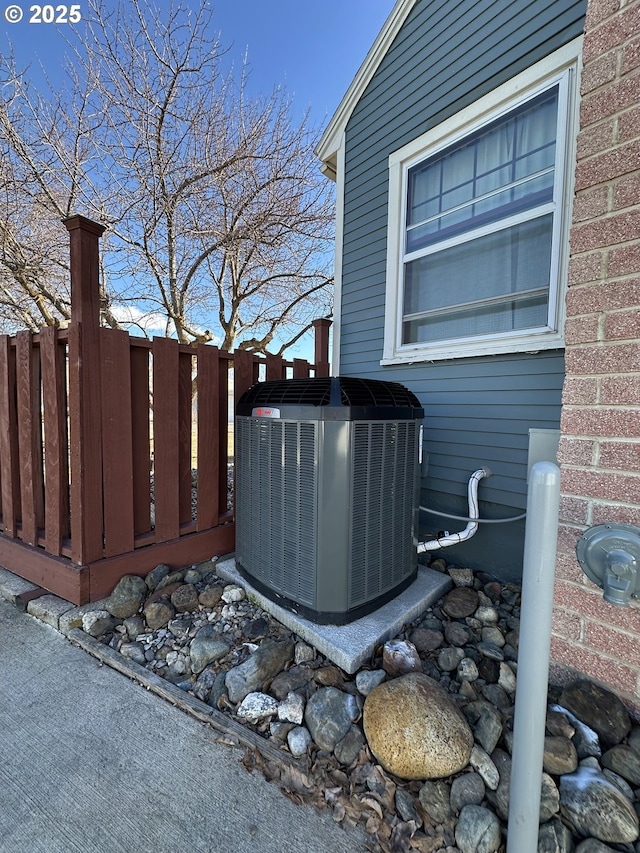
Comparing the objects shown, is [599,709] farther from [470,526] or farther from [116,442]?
[116,442]

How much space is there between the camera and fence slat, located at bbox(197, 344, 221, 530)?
2443 millimetres

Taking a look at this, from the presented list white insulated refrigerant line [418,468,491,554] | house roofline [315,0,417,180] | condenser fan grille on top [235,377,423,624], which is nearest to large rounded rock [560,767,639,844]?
condenser fan grille on top [235,377,423,624]

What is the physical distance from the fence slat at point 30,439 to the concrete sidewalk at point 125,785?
96 centimetres

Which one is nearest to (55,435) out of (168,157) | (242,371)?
(242,371)

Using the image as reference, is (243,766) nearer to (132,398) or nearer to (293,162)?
(132,398)

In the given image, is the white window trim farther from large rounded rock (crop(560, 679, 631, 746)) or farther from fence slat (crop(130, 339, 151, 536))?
fence slat (crop(130, 339, 151, 536))

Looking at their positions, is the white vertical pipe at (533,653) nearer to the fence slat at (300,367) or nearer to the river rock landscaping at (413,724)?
the river rock landscaping at (413,724)

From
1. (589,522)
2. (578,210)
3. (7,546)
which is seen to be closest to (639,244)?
(578,210)

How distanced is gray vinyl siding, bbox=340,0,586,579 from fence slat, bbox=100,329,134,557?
191cm

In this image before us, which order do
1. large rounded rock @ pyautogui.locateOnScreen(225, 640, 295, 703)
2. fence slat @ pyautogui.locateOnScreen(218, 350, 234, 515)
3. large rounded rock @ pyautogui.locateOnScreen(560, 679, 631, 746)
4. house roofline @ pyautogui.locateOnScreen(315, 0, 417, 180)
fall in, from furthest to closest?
house roofline @ pyautogui.locateOnScreen(315, 0, 417, 180)
fence slat @ pyautogui.locateOnScreen(218, 350, 234, 515)
large rounded rock @ pyautogui.locateOnScreen(225, 640, 295, 703)
large rounded rock @ pyautogui.locateOnScreen(560, 679, 631, 746)

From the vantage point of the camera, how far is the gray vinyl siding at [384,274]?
227 centimetres

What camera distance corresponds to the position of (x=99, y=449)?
6.45ft

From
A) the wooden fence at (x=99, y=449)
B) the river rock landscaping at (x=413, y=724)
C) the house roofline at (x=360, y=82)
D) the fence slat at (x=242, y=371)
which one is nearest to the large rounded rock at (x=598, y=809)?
the river rock landscaping at (x=413, y=724)

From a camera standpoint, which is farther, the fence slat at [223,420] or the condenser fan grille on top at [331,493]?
the fence slat at [223,420]
